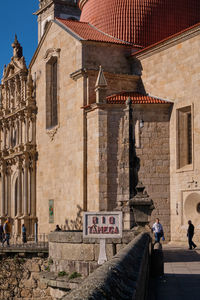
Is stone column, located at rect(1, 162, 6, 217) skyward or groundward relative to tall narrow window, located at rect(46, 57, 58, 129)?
groundward

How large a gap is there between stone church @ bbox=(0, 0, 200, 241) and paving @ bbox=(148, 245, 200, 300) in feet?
13.0

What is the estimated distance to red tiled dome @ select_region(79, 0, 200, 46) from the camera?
111ft

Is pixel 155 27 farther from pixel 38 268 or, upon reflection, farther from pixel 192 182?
pixel 38 268

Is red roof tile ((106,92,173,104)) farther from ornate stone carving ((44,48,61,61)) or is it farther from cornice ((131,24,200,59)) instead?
ornate stone carving ((44,48,61,61))

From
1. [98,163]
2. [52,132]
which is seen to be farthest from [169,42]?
[52,132]

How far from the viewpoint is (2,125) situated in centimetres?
4494

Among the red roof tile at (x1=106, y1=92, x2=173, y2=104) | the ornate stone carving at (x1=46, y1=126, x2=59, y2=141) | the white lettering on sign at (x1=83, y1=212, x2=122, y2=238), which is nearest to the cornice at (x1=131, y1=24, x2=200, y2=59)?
the red roof tile at (x1=106, y1=92, x2=173, y2=104)

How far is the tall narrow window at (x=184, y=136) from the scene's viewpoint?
88.9 ft

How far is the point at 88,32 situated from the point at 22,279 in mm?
15744

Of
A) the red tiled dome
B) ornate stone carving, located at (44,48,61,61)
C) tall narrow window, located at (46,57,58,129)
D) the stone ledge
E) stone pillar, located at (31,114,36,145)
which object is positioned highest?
the red tiled dome

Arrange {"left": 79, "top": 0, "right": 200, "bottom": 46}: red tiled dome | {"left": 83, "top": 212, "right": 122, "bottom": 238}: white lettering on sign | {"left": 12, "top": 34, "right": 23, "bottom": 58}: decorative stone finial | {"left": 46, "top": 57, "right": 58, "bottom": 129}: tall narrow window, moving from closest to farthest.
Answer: {"left": 83, "top": 212, "right": 122, "bottom": 238}: white lettering on sign
{"left": 79, "top": 0, "right": 200, "bottom": 46}: red tiled dome
{"left": 46, "top": 57, "right": 58, "bottom": 129}: tall narrow window
{"left": 12, "top": 34, "right": 23, "bottom": 58}: decorative stone finial

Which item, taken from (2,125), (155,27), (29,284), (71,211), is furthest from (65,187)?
(2,125)

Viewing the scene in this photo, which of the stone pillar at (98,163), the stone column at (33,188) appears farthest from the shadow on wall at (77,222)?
the stone column at (33,188)

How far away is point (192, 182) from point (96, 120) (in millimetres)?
6003
